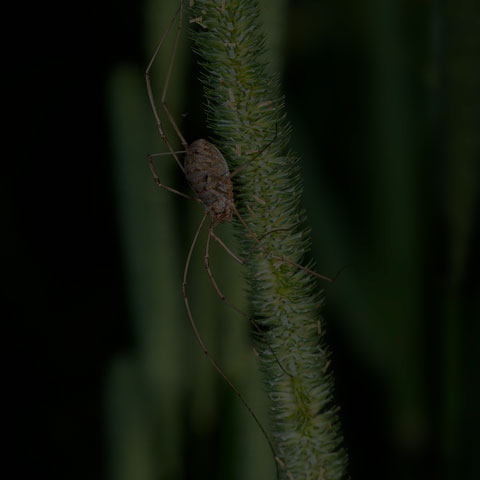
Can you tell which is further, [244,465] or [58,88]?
[58,88]

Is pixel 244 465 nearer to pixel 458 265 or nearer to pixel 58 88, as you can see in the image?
pixel 458 265

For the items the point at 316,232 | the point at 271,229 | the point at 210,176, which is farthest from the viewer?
the point at 316,232

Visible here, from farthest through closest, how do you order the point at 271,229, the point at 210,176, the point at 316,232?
the point at 316,232
the point at 210,176
the point at 271,229

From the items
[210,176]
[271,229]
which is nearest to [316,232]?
[210,176]

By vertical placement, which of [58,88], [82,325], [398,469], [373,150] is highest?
[58,88]

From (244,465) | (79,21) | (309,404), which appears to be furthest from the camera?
(79,21)

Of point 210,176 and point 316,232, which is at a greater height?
point 210,176

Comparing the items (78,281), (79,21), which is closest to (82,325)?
(78,281)

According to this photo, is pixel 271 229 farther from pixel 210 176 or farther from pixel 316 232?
pixel 316 232
